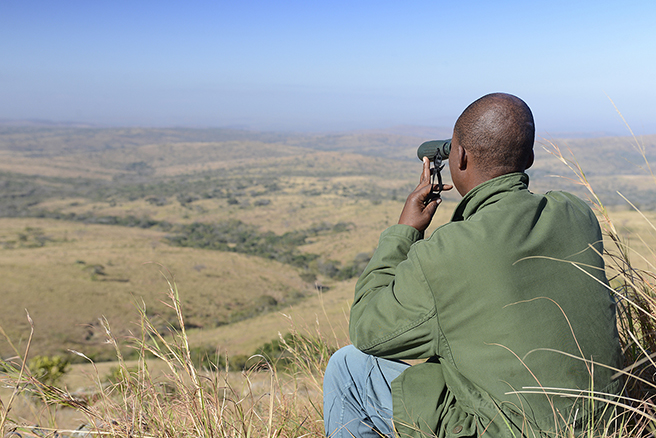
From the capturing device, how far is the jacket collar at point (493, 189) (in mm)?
→ 1463

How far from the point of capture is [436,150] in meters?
2.03

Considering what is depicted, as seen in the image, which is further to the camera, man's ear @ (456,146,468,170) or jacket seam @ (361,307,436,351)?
man's ear @ (456,146,468,170)

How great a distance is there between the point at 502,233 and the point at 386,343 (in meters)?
0.51

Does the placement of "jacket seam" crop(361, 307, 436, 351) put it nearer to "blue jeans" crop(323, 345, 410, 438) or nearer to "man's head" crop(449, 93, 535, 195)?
"blue jeans" crop(323, 345, 410, 438)

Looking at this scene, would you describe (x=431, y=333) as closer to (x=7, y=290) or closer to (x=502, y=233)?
(x=502, y=233)

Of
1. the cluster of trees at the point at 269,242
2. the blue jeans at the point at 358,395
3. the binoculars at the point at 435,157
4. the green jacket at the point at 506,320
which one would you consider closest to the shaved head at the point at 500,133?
the green jacket at the point at 506,320

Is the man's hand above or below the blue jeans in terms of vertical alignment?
above

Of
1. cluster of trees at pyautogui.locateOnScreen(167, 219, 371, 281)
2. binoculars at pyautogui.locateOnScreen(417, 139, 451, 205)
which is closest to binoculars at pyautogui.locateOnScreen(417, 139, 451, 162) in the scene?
binoculars at pyautogui.locateOnScreen(417, 139, 451, 205)

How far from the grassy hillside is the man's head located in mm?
362

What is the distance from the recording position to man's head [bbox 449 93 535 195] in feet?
4.95

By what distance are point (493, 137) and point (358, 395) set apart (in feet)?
3.69

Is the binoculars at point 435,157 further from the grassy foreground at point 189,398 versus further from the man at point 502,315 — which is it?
the grassy foreground at point 189,398

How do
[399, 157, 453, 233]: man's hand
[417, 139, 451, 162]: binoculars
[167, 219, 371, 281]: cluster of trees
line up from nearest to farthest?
[399, 157, 453, 233]: man's hand, [417, 139, 451, 162]: binoculars, [167, 219, 371, 281]: cluster of trees

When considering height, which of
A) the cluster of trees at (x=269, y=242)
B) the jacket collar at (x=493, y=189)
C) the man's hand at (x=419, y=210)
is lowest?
the cluster of trees at (x=269, y=242)
